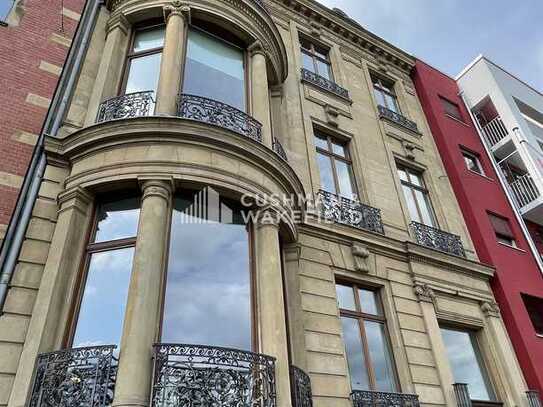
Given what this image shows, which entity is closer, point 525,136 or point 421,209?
point 421,209

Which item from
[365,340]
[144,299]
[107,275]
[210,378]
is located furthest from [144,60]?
[365,340]

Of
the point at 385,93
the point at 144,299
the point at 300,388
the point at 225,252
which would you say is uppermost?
the point at 385,93

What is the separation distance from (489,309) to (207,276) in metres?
7.96

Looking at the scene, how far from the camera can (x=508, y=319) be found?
11117 mm

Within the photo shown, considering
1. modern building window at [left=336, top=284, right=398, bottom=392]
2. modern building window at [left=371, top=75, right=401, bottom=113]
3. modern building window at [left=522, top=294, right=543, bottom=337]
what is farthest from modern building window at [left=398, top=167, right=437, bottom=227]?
modern building window at [left=336, top=284, right=398, bottom=392]

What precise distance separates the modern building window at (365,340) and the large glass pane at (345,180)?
8.45ft

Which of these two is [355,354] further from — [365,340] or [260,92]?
[260,92]

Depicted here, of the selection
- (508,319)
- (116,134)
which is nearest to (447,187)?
(508,319)

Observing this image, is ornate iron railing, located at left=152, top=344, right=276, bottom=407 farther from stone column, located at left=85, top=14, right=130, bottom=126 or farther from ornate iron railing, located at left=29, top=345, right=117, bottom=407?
stone column, located at left=85, top=14, right=130, bottom=126

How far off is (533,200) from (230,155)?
11746 mm

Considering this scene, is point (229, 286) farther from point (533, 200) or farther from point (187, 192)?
point (533, 200)

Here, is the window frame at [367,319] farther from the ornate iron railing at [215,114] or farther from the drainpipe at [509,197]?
the drainpipe at [509,197]

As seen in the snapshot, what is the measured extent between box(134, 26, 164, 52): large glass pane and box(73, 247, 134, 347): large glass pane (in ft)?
15.5

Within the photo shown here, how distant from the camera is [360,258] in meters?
9.35
